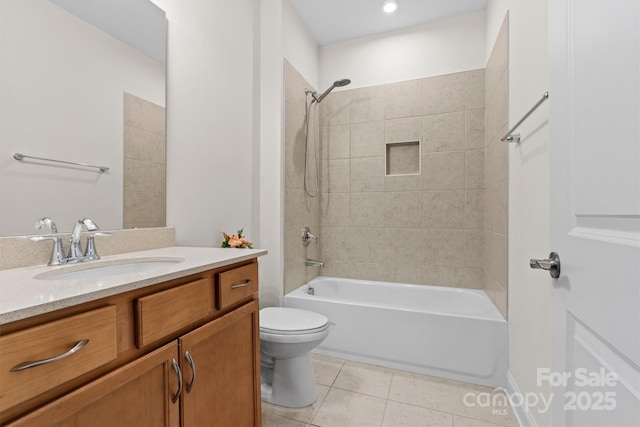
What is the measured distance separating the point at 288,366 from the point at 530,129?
1.74 m

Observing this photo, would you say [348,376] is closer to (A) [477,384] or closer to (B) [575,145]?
(A) [477,384]

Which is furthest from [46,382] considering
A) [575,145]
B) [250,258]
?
Result: [575,145]

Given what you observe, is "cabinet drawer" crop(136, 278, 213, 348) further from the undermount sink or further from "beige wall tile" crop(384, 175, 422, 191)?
"beige wall tile" crop(384, 175, 422, 191)

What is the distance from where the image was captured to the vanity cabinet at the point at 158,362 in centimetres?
57

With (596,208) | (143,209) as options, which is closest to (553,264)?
(596,208)

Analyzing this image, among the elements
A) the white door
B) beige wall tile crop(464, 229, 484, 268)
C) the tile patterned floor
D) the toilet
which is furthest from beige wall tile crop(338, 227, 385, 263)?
the white door

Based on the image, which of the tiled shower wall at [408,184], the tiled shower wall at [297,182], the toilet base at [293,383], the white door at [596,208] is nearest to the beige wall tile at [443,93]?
the tiled shower wall at [408,184]

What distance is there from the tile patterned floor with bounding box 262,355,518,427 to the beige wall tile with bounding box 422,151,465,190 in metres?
1.49

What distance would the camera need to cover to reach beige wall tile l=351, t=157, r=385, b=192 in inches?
107

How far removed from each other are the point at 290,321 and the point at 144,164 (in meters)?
Answer: 1.13

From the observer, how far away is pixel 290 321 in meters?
1.68

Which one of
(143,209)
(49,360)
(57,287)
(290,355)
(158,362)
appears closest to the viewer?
(49,360)

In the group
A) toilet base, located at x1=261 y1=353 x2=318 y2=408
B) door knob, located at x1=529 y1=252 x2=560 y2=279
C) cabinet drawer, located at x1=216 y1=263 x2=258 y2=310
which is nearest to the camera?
door knob, located at x1=529 y1=252 x2=560 y2=279

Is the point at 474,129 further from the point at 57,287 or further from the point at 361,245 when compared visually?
the point at 57,287
